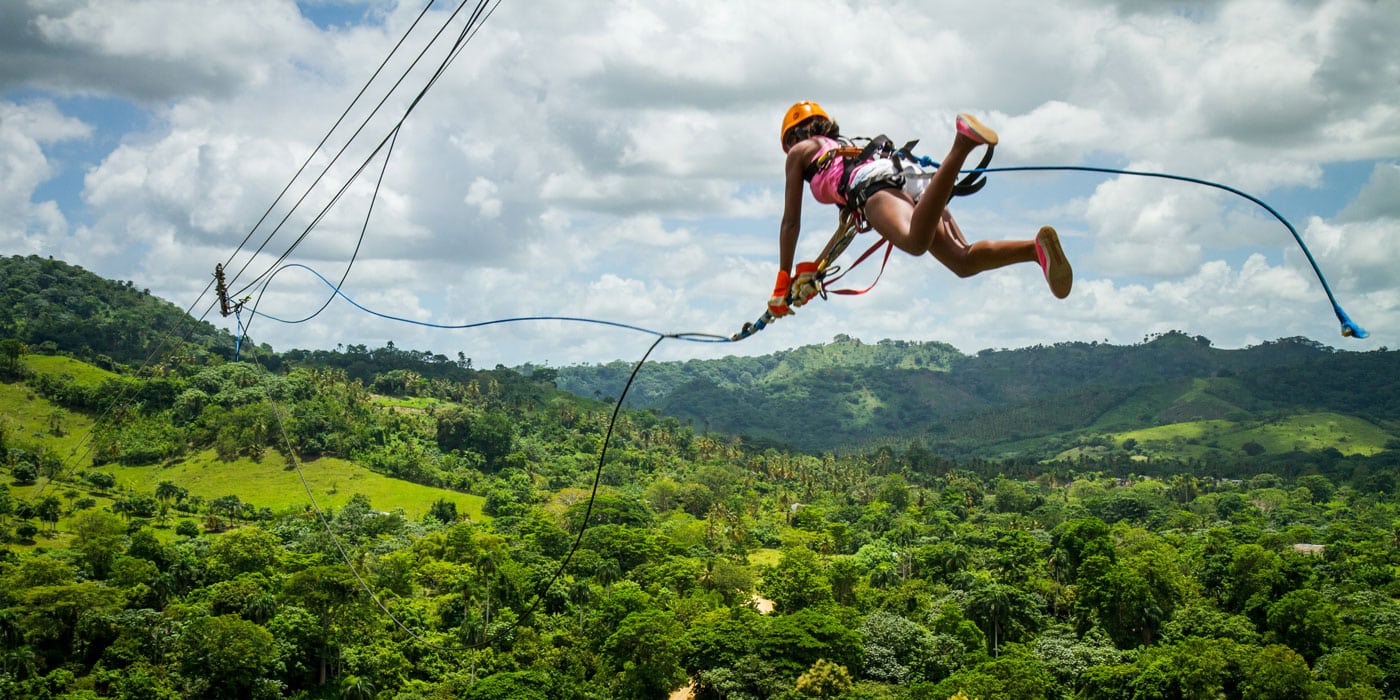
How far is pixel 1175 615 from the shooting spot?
3856 cm

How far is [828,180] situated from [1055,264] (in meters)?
1.31

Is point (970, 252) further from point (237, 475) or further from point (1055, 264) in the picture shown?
point (237, 475)

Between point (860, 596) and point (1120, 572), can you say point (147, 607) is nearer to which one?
point (860, 596)

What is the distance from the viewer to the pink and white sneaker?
3.48m

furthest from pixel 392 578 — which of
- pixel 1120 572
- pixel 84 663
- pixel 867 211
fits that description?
pixel 867 211

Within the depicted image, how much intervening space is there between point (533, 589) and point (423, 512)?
2965 centimetres

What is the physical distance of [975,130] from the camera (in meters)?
3.50

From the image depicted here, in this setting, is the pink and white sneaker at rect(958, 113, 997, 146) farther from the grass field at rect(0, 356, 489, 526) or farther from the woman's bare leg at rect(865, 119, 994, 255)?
the grass field at rect(0, 356, 489, 526)

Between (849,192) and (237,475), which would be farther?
(237,475)

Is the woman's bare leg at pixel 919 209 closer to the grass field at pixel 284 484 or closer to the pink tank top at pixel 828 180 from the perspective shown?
the pink tank top at pixel 828 180

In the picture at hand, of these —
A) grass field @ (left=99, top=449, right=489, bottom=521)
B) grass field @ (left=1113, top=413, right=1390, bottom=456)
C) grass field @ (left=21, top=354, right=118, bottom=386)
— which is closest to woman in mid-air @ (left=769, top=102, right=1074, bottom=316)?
grass field @ (left=99, top=449, right=489, bottom=521)

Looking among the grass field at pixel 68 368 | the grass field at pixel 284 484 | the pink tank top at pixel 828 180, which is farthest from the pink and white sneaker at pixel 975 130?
the grass field at pixel 68 368

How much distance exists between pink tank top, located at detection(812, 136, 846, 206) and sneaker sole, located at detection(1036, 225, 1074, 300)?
1.16m

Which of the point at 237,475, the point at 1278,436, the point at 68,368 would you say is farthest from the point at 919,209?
the point at 1278,436
